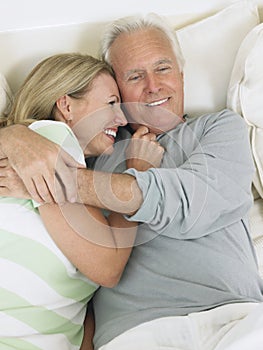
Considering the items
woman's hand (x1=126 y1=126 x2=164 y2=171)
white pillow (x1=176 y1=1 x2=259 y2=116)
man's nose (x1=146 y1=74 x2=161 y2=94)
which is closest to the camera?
woman's hand (x1=126 y1=126 x2=164 y2=171)

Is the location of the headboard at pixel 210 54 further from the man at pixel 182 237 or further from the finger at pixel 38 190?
the finger at pixel 38 190

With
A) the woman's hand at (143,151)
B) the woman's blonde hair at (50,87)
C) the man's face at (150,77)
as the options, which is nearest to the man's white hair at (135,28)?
the man's face at (150,77)

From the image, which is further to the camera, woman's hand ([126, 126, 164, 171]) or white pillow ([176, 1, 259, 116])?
white pillow ([176, 1, 259, 116])

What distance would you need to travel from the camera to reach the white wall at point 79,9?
6.08ft

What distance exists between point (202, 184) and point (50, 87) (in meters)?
0.47

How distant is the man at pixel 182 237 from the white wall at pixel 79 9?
0.39 meters

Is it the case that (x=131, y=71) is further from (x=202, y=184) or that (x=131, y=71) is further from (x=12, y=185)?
(x=12, y=185)

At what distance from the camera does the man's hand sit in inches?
51.0

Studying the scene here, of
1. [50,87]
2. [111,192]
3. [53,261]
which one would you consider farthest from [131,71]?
[53,261]

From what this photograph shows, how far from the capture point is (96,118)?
1.56 meters

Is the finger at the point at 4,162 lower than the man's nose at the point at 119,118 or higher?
higher

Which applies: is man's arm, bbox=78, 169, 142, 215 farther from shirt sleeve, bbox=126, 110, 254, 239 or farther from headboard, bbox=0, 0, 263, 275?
headboard, bbox=0, 0, 263, 275

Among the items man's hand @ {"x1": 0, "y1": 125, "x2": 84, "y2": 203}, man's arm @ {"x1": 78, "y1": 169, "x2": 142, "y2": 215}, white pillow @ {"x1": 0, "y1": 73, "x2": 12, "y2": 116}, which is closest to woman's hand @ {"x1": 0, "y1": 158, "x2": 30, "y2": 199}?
man's hand @ {"x1": 0, "y1": 125, "x2": 84, "y2": 203}

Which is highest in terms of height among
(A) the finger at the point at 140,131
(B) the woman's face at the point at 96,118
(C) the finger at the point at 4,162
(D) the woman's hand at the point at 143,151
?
(C) the finger at the point at 4,162
